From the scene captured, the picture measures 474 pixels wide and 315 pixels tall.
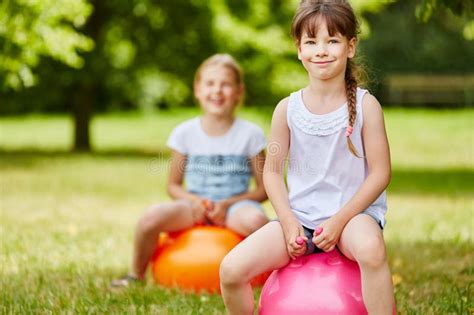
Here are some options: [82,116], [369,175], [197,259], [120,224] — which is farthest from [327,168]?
[82,116]

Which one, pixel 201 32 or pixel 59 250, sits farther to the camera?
pixel 201 32

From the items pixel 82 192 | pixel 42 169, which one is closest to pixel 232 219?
pixel 82 192

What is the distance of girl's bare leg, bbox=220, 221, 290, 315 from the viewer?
3.51 meters

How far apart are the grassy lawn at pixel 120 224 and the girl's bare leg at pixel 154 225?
0.26 metres

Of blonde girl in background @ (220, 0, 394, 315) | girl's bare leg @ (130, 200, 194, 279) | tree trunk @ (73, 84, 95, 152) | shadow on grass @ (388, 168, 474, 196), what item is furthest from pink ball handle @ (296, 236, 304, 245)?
tree trunk @ (73, 84, 95, 152)

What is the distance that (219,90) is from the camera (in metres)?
5.43

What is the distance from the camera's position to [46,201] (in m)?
8.98

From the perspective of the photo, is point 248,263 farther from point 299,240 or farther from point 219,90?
point 219,90

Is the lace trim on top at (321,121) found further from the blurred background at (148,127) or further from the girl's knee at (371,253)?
the girl's knee at (371,253)

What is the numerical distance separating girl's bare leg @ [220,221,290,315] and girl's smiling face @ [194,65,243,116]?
1962 millimetres

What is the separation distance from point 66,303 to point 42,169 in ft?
26.2

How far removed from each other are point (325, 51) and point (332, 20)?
141 millimetres

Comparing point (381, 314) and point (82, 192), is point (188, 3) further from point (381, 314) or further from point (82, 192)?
point (381, 314)

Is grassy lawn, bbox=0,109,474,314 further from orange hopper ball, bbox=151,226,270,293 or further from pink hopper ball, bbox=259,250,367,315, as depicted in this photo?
pink hopper ball, bbox=259,250,367,315
